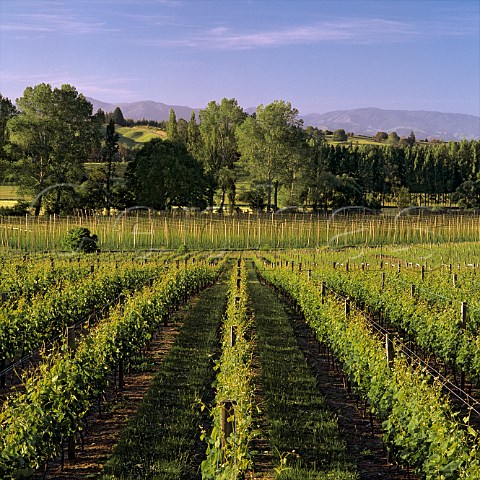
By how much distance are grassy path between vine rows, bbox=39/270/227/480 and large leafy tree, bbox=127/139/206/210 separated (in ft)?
130

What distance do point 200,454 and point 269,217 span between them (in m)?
35.5

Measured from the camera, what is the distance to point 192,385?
1033cm

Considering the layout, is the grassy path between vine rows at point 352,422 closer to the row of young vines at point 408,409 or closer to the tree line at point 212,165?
the row of young vines at point 408,409

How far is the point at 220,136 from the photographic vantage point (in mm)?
76875

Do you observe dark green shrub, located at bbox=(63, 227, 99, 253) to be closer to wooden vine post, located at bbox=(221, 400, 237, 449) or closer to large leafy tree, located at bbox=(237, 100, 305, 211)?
wooden vine post, located at bbox=(221, 400, 237, 449)

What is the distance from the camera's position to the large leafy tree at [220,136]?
2928 inches

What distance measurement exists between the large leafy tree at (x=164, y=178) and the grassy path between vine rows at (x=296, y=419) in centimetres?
4018

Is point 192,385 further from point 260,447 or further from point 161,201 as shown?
point 161,201

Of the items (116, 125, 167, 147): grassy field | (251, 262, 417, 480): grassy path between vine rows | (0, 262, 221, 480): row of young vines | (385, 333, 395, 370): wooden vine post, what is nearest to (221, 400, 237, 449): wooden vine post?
(0, 262, 221, 480): row of young vines

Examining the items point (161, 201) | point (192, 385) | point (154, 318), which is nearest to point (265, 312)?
point (154, 318)

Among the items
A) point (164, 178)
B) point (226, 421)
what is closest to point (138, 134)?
point (164, 178)

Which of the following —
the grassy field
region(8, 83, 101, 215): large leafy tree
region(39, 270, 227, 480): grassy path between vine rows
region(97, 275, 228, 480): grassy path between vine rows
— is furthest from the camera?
the grassy field

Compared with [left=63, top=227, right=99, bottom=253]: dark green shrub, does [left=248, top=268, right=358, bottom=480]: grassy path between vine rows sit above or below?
below

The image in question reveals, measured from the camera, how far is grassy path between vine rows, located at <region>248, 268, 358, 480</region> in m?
7.25
